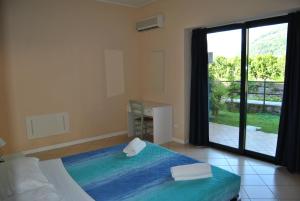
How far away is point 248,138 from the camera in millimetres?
3756

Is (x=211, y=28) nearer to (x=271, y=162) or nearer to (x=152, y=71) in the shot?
(x=152, y=71)

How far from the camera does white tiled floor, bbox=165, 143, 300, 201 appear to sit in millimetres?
2564

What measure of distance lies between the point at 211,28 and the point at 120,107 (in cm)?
242

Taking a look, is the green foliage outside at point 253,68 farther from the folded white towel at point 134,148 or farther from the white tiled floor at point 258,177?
the folded white towel at point 134,148

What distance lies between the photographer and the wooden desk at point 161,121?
4.25 metres

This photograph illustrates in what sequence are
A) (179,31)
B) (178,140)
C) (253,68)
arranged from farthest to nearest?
(178,140) < (179,31) < (253,68)

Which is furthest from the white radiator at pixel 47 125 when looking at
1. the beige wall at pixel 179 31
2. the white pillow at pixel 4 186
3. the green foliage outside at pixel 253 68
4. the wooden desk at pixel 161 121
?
the green foliage outside at pixel 253 68

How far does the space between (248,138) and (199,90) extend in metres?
1.12

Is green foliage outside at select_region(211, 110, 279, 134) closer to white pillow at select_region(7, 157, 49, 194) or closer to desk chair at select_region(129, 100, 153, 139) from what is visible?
desk chair at select_region(129, 100, 153, 139)

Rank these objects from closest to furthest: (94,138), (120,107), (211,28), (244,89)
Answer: (244,89), (211,28), (94,138), (120,107)

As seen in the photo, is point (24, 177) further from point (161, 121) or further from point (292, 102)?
point (292, 102)

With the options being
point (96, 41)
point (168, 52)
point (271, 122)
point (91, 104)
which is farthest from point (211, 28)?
point (91, 104)

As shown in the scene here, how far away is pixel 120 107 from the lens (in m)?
5.00

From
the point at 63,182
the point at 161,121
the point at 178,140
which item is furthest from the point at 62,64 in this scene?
the point at 63,182
